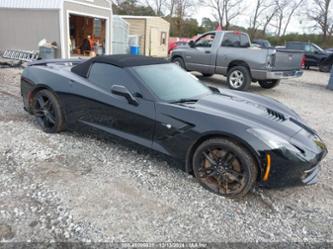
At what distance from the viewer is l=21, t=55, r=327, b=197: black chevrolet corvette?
118 inches

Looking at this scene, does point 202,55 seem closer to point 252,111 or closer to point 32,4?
point 252,111

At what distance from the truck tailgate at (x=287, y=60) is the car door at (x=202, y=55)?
2.16 meters

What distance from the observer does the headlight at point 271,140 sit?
2.91 m

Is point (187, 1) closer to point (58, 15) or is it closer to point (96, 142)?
point (58, 15)

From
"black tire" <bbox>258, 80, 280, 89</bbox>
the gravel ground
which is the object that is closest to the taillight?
"black tire" <bbox>258, 80, 280, 89</bbox>

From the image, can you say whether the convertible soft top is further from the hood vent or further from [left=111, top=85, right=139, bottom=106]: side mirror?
the hood vent

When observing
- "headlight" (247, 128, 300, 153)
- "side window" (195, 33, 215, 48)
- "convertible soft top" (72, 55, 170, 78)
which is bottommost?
"headlight" (247, 128, 300, 153)

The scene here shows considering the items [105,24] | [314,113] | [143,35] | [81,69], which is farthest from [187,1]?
[81,69]

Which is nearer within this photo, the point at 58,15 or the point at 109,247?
the point at 109,247

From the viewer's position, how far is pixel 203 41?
10.6 metres

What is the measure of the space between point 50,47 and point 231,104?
437 inches

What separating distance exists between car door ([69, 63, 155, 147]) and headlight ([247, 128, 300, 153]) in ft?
3.90

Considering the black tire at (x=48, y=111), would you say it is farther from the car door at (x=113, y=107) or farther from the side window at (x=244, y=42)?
the side window at (x=244, y=42)

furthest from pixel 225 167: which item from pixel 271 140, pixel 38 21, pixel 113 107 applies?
pixel 38 21
